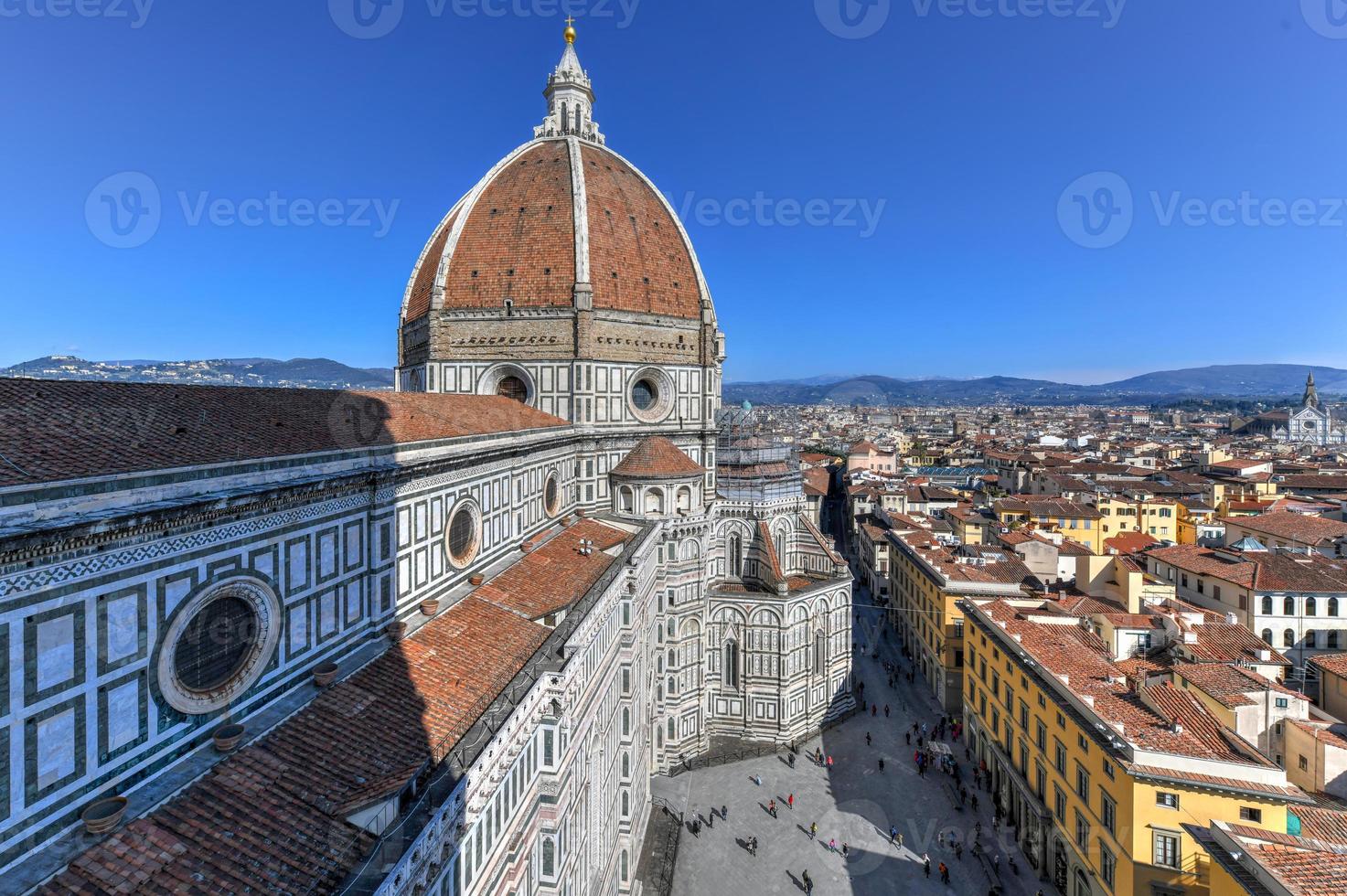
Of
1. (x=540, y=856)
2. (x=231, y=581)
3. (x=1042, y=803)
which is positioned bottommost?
(x=1042, y=803)

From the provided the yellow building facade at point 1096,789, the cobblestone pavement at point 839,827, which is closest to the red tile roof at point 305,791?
the cobblestone pavement at point 839,827

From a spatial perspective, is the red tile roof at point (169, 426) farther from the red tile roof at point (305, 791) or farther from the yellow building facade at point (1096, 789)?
the yellow building facade at point (1096, 789)

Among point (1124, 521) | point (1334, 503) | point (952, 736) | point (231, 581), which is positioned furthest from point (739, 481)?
point (1334, 503)

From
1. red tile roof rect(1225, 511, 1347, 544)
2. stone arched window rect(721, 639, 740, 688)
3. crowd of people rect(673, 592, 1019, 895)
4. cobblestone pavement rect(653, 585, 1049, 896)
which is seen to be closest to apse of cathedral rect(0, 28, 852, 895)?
stone arched window rect(721, 639, 740, 688)

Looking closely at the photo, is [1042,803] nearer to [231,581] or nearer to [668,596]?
[668,596]

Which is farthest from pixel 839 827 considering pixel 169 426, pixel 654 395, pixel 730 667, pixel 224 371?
pixel 224 371

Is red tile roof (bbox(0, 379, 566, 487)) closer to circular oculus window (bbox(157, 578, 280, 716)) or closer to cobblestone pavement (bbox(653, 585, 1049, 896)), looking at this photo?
circular oculus window (bbox(157, 578, 280, 716))
